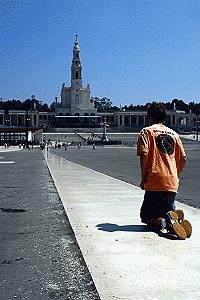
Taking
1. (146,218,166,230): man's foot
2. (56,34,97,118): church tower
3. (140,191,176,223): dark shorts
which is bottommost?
(146,218,166,230): man's foot

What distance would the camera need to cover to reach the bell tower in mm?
177250

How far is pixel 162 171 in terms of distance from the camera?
673cm

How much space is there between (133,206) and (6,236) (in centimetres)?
316

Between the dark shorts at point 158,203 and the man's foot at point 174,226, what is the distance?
141mm

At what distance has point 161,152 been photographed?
6.73 meters

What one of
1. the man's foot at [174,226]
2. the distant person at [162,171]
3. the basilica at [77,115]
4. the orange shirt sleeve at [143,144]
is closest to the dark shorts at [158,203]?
the distant person at [162,171]

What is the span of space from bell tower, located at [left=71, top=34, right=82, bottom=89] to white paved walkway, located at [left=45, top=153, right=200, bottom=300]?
559ft

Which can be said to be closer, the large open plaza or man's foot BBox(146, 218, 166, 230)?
the large open plaza

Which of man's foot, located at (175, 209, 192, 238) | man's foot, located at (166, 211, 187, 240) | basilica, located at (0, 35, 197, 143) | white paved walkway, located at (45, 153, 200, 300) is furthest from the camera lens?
basilica, located at (0, 35, 197, 143)

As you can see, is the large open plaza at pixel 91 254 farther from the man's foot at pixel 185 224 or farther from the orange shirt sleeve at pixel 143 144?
the orange shirt sleeve at pixel 143 144

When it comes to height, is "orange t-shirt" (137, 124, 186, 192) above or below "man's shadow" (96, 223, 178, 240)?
above

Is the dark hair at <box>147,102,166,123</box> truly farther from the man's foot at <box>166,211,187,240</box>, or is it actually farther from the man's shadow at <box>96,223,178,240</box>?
the man's shadow at <box>96,223,178,240</box>

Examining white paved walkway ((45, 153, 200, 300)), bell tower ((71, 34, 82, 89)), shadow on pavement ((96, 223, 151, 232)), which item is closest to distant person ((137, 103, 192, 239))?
white paved walkway ((45, 153, 200, 300))

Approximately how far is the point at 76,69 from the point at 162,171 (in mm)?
174375
